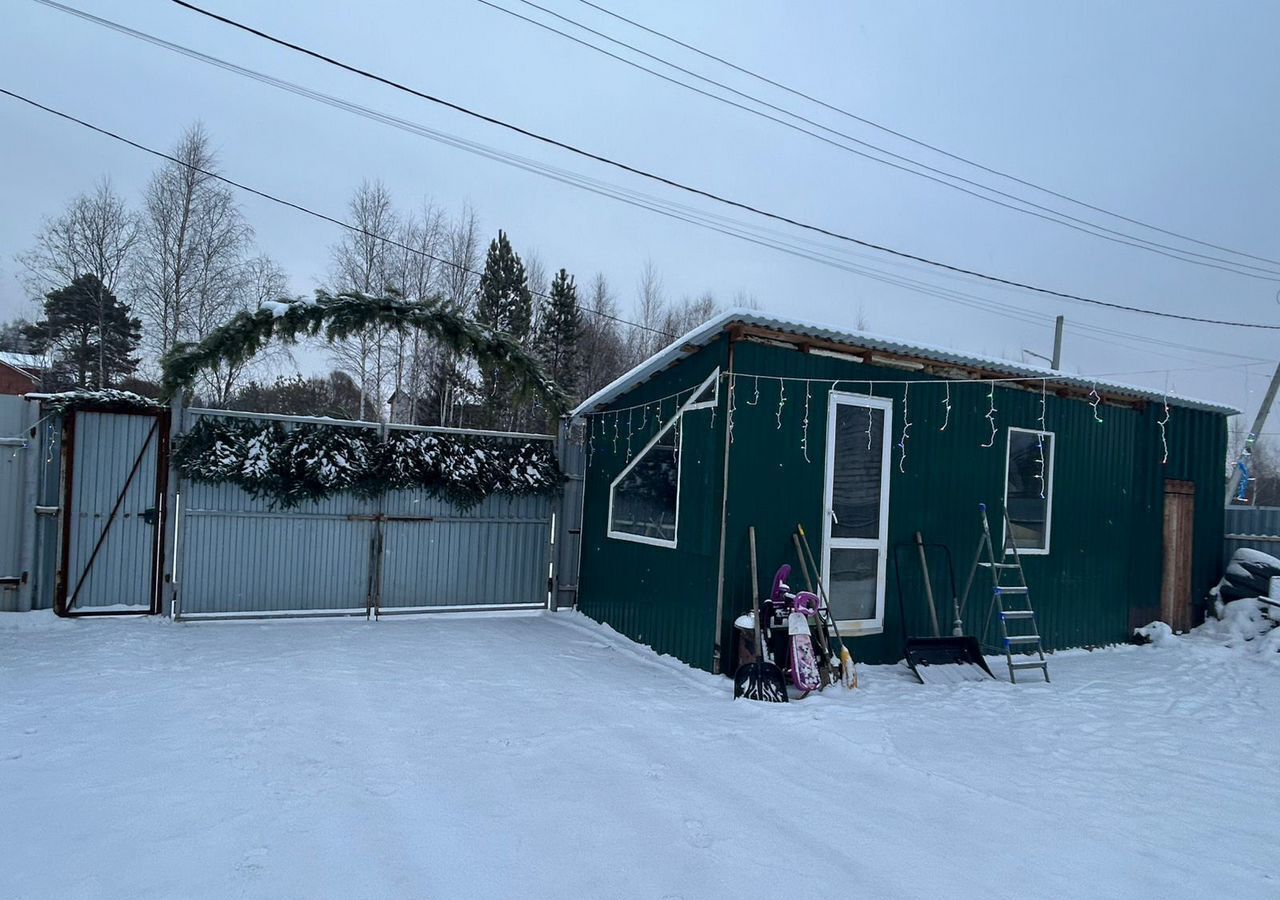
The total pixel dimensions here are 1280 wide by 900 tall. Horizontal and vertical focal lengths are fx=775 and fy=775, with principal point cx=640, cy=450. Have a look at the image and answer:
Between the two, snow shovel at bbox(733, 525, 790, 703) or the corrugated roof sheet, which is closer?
snow shovel at bbox(733, 525, 790, 703)

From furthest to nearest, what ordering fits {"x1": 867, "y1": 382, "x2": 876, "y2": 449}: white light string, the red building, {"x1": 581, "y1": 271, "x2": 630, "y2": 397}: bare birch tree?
{"x1": 581, "y1": 271, "x2": 630, "y2": 397}: bare birch tree → the red building → {"x1": 867, "y1": 382, "x2": 876, "y2": 449}: white light string

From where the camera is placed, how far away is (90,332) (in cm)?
1992

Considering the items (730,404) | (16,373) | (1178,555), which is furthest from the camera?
(16,373)

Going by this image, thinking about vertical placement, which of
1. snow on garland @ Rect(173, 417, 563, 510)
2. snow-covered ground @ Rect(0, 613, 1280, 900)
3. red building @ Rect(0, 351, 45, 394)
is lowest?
snow-covered ground @ Rect(0, 613, 1280, 900)

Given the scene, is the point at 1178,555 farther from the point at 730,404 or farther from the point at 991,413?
the point at 730,404

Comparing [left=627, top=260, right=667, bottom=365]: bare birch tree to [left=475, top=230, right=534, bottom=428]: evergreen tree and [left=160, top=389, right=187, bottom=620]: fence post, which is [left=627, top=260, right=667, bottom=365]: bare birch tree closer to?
[left=475, top=230, right=534, bottom=428]: evergreen tree

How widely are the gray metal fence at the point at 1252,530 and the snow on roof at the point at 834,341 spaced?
266 cm

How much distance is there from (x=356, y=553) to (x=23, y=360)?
26.9 m

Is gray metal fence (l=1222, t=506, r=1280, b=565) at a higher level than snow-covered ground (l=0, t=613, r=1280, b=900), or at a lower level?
higher

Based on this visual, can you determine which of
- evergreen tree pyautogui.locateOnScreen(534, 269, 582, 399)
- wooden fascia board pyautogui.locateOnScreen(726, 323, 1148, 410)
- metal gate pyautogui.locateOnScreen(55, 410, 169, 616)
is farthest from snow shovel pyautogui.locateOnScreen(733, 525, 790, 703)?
evergreen tree pyautogui.locateOnScreen(534, 269, 582, 399)

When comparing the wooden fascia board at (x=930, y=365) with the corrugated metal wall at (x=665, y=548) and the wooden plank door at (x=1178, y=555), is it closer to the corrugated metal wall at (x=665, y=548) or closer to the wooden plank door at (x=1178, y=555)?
the corrugated metal wall at (x=665, y=548)

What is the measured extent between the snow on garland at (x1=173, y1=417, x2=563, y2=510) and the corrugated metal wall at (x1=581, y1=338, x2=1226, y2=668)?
3.13 feet

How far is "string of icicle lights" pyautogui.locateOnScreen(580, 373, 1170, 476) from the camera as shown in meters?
6.41

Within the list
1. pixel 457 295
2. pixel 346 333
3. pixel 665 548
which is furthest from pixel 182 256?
pixel 665 548
